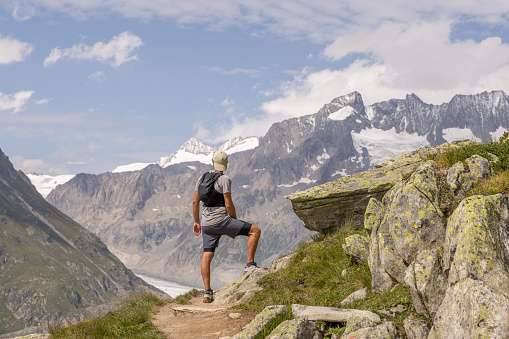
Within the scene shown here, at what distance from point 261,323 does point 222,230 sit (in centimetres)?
509

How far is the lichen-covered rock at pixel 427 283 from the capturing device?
29.5 feet

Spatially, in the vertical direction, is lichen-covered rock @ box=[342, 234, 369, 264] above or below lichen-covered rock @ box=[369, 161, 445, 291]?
below

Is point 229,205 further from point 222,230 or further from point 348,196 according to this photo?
point 348,196

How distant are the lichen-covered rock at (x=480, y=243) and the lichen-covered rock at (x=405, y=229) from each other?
3.35 feet

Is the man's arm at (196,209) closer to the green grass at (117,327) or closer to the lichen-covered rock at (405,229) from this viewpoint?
the green grass at (117,327)

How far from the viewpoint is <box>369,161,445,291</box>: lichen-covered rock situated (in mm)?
10484

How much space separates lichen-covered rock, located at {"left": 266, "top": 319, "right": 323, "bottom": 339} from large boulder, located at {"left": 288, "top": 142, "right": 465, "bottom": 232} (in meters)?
8.41

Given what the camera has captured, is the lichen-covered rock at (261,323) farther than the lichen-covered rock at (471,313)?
Yes

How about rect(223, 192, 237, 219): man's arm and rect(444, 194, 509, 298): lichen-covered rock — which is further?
rect(223, 192, 237, 219): man's arm

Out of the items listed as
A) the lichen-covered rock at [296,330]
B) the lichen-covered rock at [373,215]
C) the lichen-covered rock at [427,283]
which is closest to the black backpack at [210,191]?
the lichen-covered rock at [373,215]

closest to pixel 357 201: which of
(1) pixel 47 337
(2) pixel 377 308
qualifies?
(2) pixel 377 308

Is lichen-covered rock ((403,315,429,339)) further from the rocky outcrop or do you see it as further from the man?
the man

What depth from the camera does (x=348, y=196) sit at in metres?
17.6

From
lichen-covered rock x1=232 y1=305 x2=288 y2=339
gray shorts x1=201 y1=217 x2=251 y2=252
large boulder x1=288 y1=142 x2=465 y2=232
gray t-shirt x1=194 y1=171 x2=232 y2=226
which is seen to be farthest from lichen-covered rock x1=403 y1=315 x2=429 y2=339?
large boulder x1=288 y1=142 x2=465 y2=232
